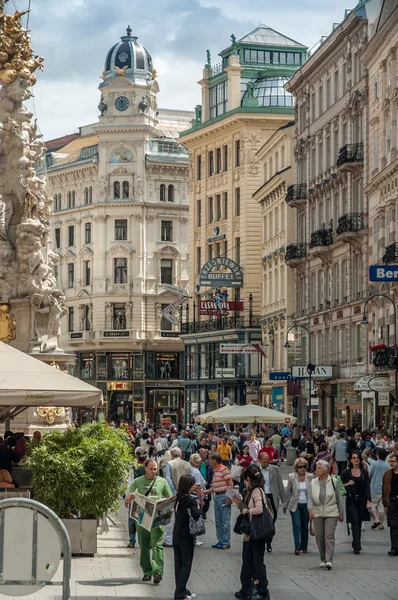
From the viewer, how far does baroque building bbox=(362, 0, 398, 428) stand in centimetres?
5406

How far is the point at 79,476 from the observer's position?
20.2m

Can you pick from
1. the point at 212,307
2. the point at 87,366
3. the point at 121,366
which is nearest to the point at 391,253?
the point at 212,307

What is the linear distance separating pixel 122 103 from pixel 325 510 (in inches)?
3376

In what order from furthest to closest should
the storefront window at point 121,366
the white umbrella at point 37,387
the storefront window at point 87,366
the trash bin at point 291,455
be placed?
the storefront window at point 87,366 < the storefront window at point 121,366 < the trash bin at point 291,455 < the white umbrella at point 37,387

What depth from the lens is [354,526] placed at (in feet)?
74.3

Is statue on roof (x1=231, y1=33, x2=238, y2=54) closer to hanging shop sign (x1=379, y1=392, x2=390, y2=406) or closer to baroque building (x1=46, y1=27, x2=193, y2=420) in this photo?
baroque building (x1=46, y1=27, x2=193, y2=420)

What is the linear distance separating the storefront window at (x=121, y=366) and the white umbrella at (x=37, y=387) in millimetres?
81558

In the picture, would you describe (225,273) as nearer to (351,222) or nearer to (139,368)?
(139,368)

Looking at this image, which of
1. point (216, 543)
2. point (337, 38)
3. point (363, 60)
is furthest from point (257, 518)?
point (337, 38)

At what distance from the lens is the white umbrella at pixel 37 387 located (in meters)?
19.9

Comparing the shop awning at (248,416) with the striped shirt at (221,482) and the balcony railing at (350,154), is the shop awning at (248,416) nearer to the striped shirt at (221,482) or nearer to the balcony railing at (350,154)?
the balcony railing at (350,154)

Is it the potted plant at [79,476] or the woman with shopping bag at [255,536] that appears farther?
the potted plant at [79,476]

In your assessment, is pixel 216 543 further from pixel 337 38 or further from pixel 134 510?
pixel 337 38

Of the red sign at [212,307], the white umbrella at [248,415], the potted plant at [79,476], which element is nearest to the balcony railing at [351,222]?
the white umbrella at [248,415]
